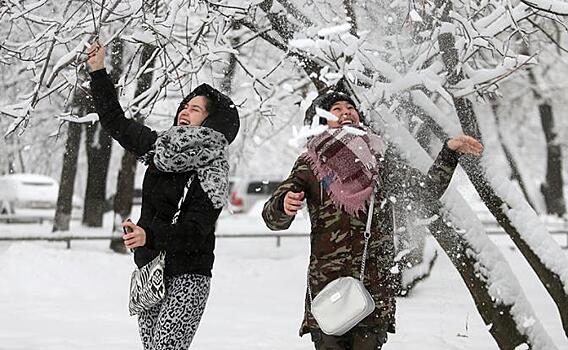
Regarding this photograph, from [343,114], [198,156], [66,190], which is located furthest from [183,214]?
[66,190]

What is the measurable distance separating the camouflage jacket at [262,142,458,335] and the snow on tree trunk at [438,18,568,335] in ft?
5.43

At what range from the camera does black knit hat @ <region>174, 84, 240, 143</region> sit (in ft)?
14.3

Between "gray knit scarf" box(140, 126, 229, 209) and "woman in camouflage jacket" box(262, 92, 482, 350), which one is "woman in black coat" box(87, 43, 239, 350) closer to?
"gray knit scarf" box(140, 126, 229, 209)

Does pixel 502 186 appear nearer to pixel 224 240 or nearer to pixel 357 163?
pixel 357 163

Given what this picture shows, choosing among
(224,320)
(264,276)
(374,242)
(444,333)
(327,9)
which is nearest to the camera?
(374,242)

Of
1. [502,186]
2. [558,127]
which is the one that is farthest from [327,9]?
[558,127]

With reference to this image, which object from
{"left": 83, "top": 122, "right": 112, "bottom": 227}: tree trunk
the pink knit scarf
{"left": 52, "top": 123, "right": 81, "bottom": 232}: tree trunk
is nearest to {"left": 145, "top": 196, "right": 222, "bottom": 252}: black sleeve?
the pink knit scarf

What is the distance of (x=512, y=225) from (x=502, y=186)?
260mm

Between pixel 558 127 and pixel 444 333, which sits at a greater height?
pixel 558 127

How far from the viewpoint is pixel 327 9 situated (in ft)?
21.9

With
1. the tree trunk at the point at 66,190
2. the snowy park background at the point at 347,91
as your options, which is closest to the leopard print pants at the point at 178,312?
the snowy park background at the point at 347,91

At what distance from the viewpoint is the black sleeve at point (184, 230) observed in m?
4.09

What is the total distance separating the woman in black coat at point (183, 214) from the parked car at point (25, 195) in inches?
910

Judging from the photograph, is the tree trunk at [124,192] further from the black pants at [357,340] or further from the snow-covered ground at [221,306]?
the black pants at [357,340]
